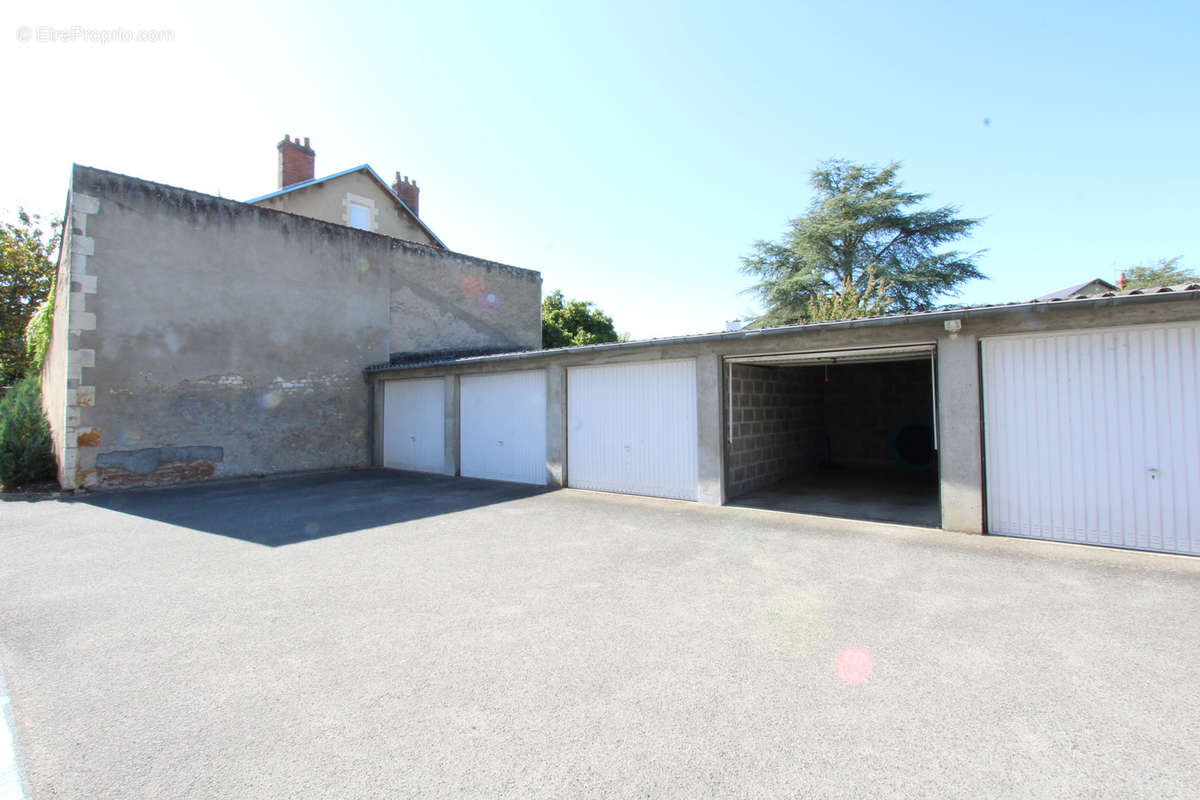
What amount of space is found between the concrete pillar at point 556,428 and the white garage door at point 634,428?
103mm

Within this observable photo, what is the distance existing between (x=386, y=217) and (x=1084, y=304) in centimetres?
1781

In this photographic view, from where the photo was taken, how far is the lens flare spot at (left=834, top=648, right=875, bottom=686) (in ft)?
9.31

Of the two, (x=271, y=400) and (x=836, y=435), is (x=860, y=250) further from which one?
(x=271, y=400)

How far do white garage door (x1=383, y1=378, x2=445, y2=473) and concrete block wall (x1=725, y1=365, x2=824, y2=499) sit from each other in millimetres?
6221

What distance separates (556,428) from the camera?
9578mm

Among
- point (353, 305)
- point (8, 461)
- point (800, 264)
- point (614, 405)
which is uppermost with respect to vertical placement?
point (800, 264)

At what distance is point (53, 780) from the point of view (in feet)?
7.05

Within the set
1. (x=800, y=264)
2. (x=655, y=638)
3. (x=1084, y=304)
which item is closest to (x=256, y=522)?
(x=655, y=638)

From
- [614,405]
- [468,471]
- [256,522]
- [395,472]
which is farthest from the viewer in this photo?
[395,472]

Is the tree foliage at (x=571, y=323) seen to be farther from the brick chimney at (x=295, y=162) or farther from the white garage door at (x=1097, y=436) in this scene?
the white garage door at (x=1097, y=436)

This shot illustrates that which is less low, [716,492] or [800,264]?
[800,264]

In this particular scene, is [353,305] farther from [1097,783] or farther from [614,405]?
[1097,783]

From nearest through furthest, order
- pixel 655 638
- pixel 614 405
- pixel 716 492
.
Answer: pixel 655 638
pixel 716 492
pixel 614 405

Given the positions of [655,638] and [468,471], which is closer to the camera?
[655,638]
